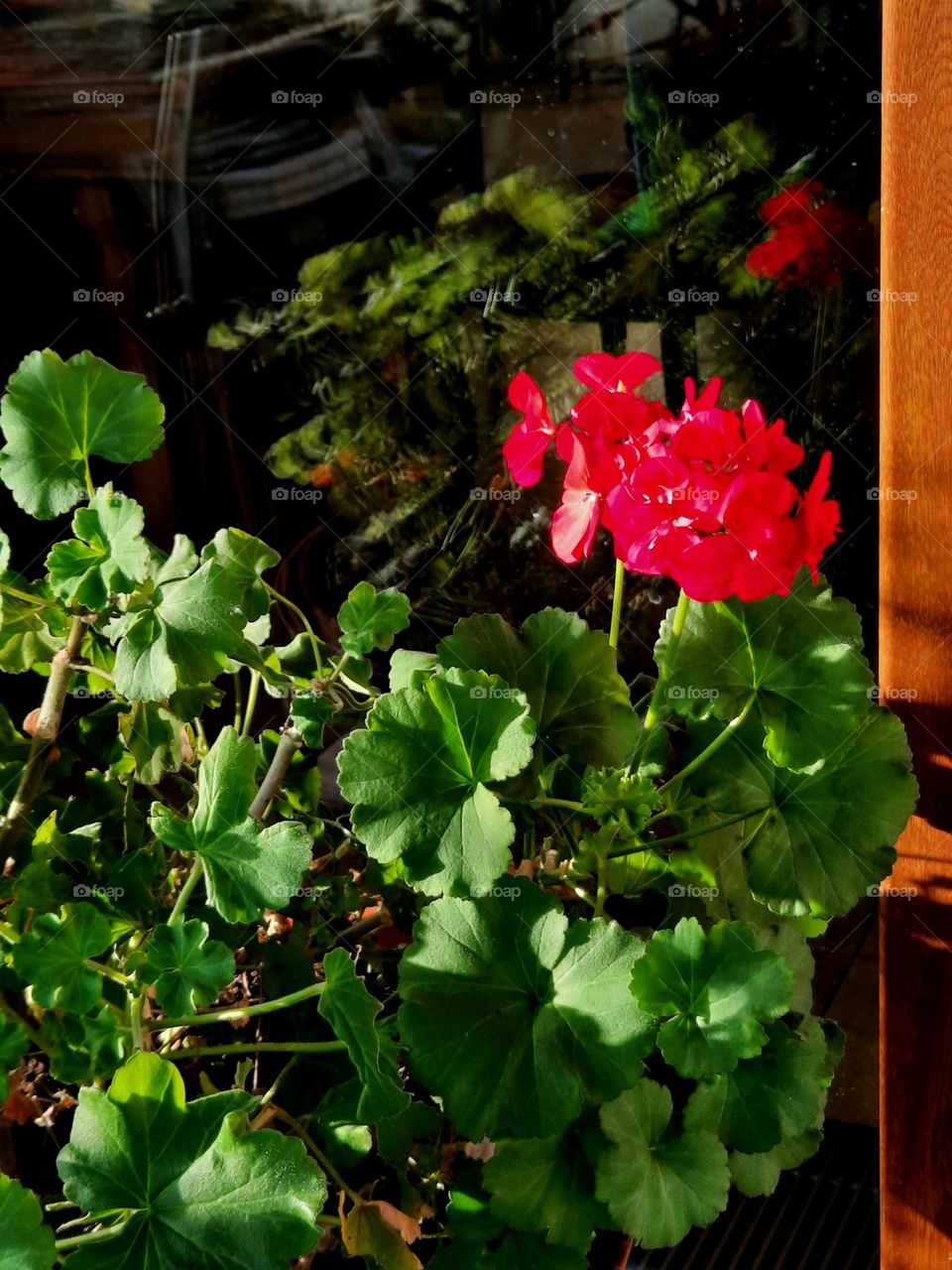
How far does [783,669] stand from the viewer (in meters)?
0.81

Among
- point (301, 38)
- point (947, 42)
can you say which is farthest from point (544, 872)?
point (301, 38)

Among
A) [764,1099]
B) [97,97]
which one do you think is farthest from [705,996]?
[97,97]

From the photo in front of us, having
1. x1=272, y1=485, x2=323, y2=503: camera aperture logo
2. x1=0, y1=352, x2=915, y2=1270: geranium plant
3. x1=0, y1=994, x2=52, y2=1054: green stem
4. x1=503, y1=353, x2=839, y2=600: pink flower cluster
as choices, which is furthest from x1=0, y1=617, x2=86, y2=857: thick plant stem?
x1=272, y1=485, x2=323, y2=503: camera aperture logo

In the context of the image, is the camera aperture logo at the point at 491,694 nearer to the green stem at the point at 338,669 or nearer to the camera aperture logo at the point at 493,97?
the green stem at the point at 338,669

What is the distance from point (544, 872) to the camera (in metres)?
0.88

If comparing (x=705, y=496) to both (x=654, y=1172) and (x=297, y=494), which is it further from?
(x=297, y=494)

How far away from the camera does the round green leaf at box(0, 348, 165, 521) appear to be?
0.80 meters

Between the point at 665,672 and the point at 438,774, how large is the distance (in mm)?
180

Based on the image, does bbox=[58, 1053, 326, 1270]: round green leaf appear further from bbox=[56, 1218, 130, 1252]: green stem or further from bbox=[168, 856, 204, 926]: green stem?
bbox=[168, 856, 204, 926]: green stem

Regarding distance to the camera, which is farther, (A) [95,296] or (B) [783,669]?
(A) [95,296]

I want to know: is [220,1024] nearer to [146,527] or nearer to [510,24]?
[146,527]

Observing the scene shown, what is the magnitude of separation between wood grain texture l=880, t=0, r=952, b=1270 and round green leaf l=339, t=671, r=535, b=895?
310mm

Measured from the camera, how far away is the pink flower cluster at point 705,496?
2.28ft

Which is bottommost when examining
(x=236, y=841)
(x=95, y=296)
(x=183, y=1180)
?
(x=183, y=1180)
